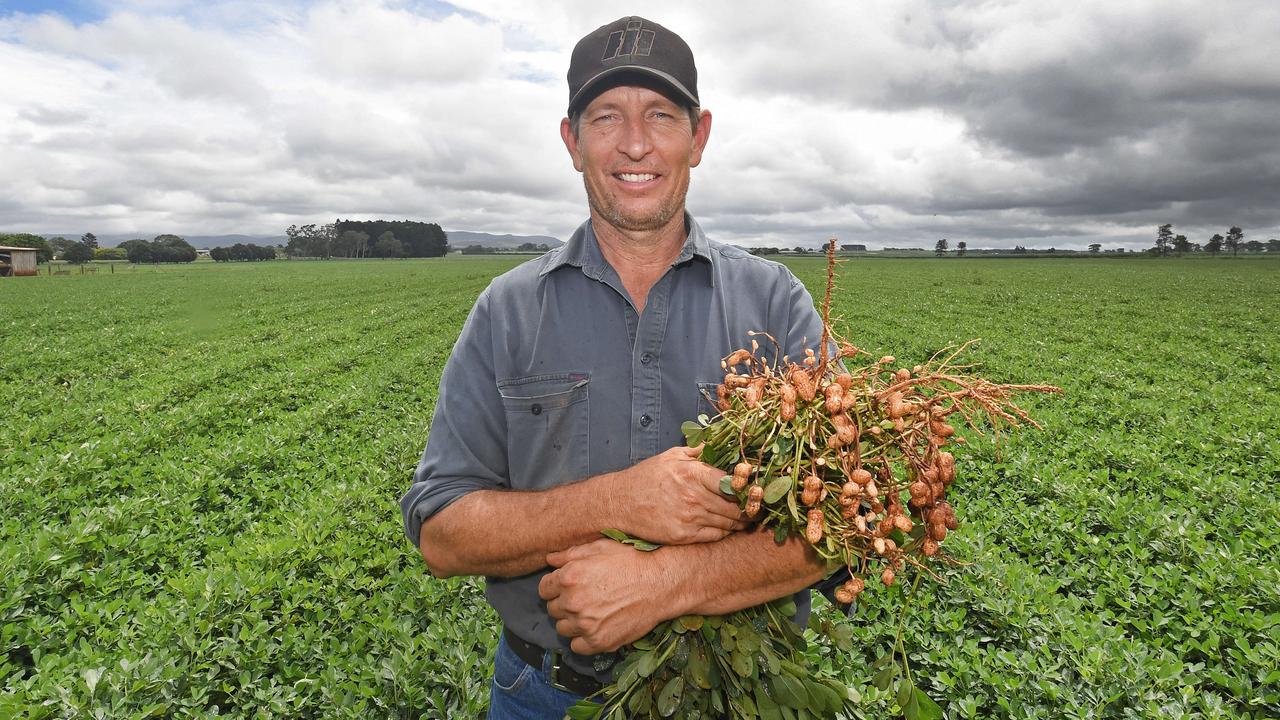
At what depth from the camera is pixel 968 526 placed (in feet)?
20.2

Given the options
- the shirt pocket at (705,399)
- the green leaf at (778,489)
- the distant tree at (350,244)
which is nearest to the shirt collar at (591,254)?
the shirt pocket at (705,399)

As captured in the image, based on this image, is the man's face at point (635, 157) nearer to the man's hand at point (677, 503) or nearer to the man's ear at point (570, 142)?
the man's ear at point (570, 142)

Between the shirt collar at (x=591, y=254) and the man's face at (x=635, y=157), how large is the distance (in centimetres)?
12

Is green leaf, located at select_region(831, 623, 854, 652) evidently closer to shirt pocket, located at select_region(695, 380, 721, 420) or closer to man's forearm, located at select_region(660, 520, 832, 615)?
man's forearm, located at select_region(660, 520, 832, 615)

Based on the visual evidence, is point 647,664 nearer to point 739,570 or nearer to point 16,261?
point 739,570

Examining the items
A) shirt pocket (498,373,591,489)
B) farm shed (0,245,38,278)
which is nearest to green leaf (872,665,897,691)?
shirt pocket (498,373,591,489)

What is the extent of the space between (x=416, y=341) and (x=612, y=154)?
17.0 meters

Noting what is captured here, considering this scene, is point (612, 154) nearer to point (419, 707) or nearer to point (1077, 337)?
point (419, 707)

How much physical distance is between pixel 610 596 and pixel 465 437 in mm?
728

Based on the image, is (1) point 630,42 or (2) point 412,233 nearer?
(1) point 630,42

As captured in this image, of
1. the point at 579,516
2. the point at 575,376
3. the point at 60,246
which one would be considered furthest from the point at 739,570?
the point at 60,246

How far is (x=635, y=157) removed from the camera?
2182mm

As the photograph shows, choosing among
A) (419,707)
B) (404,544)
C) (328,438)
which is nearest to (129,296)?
(328,438)

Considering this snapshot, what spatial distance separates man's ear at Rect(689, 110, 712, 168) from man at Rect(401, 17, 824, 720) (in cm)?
1
